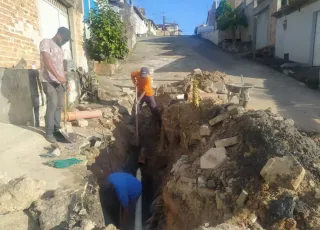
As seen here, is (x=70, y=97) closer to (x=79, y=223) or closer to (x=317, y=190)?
(x=79, y=223)

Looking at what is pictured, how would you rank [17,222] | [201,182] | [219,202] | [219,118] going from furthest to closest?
1. [219,118]
2. [201,182]
3. [219,202]
4. [17,222]

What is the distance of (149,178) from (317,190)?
4.35 m

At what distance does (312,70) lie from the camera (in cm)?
1168

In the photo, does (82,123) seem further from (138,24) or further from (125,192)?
(138,24)

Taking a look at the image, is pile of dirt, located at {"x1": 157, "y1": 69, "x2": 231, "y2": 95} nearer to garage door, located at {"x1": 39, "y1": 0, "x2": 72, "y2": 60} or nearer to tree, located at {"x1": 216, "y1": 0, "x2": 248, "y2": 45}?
garage door, located at {"x1": 39, "y1": 0, "x2": 72, "y2": 60}

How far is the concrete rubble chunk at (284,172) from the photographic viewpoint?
2830 mm

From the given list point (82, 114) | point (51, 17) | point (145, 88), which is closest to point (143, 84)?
point (145, 88)

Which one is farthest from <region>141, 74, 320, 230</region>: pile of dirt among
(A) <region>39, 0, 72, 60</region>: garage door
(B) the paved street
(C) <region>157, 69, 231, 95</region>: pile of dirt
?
(A) <region>39, 0, 72, 60</region>: garage door

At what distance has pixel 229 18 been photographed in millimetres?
21703

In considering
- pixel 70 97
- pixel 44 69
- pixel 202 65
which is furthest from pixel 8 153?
pixel 202 65

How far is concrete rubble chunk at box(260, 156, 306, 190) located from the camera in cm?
283

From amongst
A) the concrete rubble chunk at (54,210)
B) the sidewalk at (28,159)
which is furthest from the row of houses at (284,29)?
the concrete rubble chunk at (54,210)

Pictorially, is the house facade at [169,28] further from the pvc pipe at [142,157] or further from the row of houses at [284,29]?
the pvc pipe at [142,157]

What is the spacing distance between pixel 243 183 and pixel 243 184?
1cm
